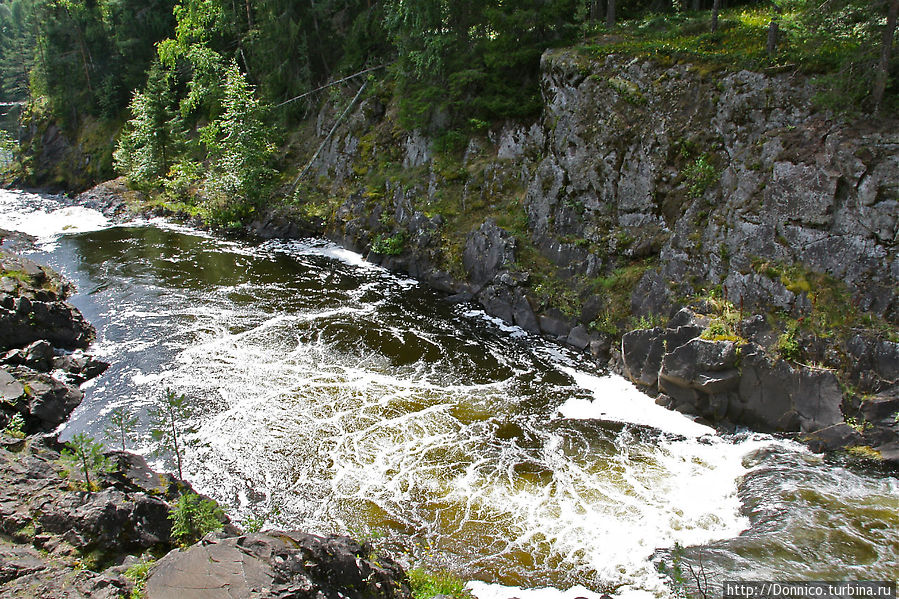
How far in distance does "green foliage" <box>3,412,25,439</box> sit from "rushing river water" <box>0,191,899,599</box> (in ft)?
4.10

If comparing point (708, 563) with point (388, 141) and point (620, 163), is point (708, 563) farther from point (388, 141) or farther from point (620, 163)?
point (388, 141)

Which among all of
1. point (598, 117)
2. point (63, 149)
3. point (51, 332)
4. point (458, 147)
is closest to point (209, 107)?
point (63, 149)

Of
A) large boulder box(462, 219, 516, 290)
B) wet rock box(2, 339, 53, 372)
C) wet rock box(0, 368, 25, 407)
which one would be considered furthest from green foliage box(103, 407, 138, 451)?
large boulder box(462, 219, 516, 290)

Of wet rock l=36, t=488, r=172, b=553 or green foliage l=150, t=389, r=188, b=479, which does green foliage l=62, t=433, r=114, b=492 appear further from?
green foliage l=150, t=389, r=188, b=479

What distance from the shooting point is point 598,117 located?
19297mm

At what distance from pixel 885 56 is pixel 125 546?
60.1 feet

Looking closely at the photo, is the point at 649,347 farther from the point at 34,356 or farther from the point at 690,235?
the point at 34,356

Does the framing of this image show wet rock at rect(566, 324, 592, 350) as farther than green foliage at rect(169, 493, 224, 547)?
Yes

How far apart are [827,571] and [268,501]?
981cm

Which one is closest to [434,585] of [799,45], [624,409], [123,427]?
[624,409]

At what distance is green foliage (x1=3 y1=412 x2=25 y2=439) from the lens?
1151 centimetres

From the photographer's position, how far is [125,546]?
8.40 m

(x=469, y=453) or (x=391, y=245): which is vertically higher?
(x=391, y=245)

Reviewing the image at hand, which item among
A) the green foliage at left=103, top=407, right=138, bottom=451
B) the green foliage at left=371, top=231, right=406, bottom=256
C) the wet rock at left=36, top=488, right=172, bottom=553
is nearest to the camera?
the wet rock at left=36, top=488, right=172, bottom=553
